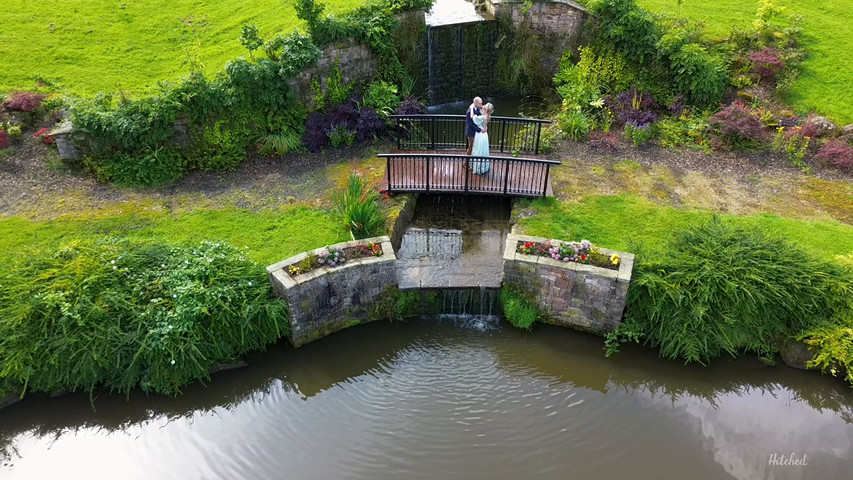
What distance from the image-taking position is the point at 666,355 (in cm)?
902

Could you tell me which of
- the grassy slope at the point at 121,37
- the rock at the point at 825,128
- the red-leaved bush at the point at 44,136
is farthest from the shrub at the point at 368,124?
the rock at the point at 825,128

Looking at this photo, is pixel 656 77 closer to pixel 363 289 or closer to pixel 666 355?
pixel 666 355

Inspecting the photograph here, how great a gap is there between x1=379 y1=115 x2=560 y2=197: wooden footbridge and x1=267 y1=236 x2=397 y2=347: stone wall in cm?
227

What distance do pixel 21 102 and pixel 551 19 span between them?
12736mm

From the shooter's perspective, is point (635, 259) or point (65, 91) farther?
point (65, 91)

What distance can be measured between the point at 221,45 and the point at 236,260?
8113mm

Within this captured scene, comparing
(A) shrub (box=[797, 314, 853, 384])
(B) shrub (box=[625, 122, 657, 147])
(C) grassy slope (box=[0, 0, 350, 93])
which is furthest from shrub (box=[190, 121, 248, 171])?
(A) shrub (box=[797, 314, 853, 384])

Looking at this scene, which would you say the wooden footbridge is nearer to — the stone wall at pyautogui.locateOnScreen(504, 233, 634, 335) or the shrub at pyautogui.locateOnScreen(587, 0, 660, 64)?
the stone wall at pyautogui.locateOnScreen(504, 233, 634, 335)

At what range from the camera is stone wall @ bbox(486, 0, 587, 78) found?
48.9ft

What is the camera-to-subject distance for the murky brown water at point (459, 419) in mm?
7566

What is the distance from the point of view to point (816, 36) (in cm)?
1564

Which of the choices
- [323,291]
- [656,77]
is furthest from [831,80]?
[323,291]

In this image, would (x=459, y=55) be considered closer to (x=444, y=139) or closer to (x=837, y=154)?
(x=444, y=139)

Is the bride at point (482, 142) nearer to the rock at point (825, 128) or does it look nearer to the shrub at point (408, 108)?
the shrub at point (408, 108)
